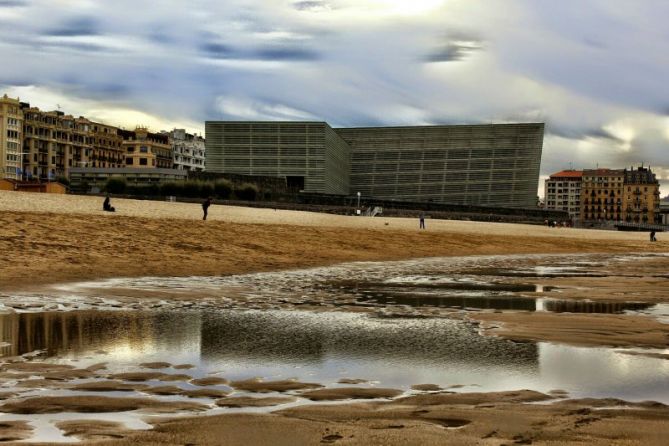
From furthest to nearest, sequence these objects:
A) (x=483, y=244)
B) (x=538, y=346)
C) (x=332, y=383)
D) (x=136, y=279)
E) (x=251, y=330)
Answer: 1. (x=483, y=244)
2. (x=136, y=279)
3. (x=251, y=330)
4. (x=538, y=346)
5. (x=332, y=383)

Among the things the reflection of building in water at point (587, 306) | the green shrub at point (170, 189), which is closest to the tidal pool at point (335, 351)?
the reflection of building in water at point (587, 306)

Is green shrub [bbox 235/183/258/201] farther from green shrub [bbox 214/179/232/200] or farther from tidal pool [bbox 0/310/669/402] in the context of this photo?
tidal pool [bbox 0/310/669/402]

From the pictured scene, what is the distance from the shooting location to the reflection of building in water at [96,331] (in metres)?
10.3

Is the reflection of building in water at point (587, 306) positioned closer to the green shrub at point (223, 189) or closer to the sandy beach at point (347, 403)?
the sandy beach at point (347, 403)

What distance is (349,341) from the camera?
11234 millimetres

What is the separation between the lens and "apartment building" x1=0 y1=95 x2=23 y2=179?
16600 centimetres

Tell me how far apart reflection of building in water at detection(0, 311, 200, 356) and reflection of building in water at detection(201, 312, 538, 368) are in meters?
0.49

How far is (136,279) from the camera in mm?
21328

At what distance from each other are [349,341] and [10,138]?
17349cm

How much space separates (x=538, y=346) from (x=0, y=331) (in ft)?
25.2

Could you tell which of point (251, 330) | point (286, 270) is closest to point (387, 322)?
point (251, 330)

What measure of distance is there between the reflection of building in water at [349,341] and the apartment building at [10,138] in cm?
16459

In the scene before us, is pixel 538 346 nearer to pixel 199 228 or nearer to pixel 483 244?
pixel 199 228

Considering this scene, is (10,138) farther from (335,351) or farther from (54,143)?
(335,351)
